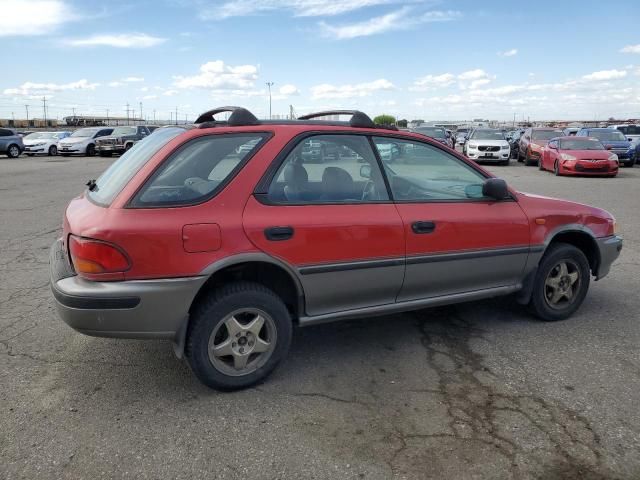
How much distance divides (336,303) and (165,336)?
1095 millimetres

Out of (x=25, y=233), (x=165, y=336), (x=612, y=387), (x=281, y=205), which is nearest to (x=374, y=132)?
A: (x=281, y=205)

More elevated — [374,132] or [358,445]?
[374,132]

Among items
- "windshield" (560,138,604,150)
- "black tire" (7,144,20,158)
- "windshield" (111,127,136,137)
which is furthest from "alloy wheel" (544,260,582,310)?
"black tire" (7,144,20,158)

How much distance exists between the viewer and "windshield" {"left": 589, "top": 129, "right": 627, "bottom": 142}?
2093 centimetres

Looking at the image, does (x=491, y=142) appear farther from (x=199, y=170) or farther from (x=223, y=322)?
(x=223, y=322)

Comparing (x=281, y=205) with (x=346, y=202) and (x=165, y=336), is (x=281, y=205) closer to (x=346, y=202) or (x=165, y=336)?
(x=346, y=202)

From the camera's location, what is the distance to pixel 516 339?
13.5 ft

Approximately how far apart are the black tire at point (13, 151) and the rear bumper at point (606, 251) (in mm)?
29357

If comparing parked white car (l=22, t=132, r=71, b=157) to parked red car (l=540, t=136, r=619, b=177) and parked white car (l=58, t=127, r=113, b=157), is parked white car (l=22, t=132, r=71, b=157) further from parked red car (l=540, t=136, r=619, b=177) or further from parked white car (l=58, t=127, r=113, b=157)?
parked red car (l=540, t=136, r=619, b=177)

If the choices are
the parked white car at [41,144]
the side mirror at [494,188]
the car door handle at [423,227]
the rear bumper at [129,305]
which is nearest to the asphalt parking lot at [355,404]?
the rear bumper at [129,305]

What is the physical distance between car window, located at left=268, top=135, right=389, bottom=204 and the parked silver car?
93.0ft

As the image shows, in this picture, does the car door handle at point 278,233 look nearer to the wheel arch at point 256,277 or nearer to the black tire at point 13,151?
the wheel arch at point 256,277

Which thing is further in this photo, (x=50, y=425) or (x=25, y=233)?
(x=25, y=233)

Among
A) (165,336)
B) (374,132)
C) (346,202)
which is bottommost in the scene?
(165,336)
